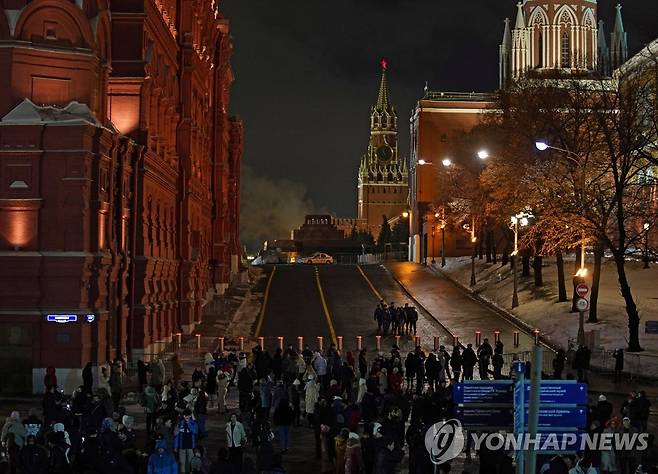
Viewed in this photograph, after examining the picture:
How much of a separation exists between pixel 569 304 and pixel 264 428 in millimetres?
36459

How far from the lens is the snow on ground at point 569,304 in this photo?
4116 centimetres

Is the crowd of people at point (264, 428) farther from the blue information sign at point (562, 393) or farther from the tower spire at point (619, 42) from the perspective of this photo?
the tower spire at point (619, 42)

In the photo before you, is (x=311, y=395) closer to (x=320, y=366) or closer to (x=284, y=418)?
(x=284, y=418)

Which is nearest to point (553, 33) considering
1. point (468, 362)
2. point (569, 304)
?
point (569, 304)

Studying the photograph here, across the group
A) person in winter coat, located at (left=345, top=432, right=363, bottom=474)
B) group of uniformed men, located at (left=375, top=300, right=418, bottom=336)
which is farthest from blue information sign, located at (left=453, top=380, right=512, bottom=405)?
group of uniformed men, located at (left=375, top=300, right=418, bottom=336)

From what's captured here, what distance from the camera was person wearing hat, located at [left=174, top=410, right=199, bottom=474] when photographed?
749 inches

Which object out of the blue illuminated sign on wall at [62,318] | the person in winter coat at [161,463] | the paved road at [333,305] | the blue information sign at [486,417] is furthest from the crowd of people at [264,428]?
the paved road at [333,305]

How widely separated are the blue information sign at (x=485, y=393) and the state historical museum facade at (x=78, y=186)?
2239 centimetres

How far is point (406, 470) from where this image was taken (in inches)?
840

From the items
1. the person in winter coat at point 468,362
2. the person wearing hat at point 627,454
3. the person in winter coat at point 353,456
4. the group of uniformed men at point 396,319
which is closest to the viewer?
the person in winter coat at point 353,456

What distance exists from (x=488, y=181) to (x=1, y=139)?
31.9 m

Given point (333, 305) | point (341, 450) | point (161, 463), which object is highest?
point (333, 305)

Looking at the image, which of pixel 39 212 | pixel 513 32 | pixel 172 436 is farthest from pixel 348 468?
pixel 513 32

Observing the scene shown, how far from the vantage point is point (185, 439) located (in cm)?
1903
